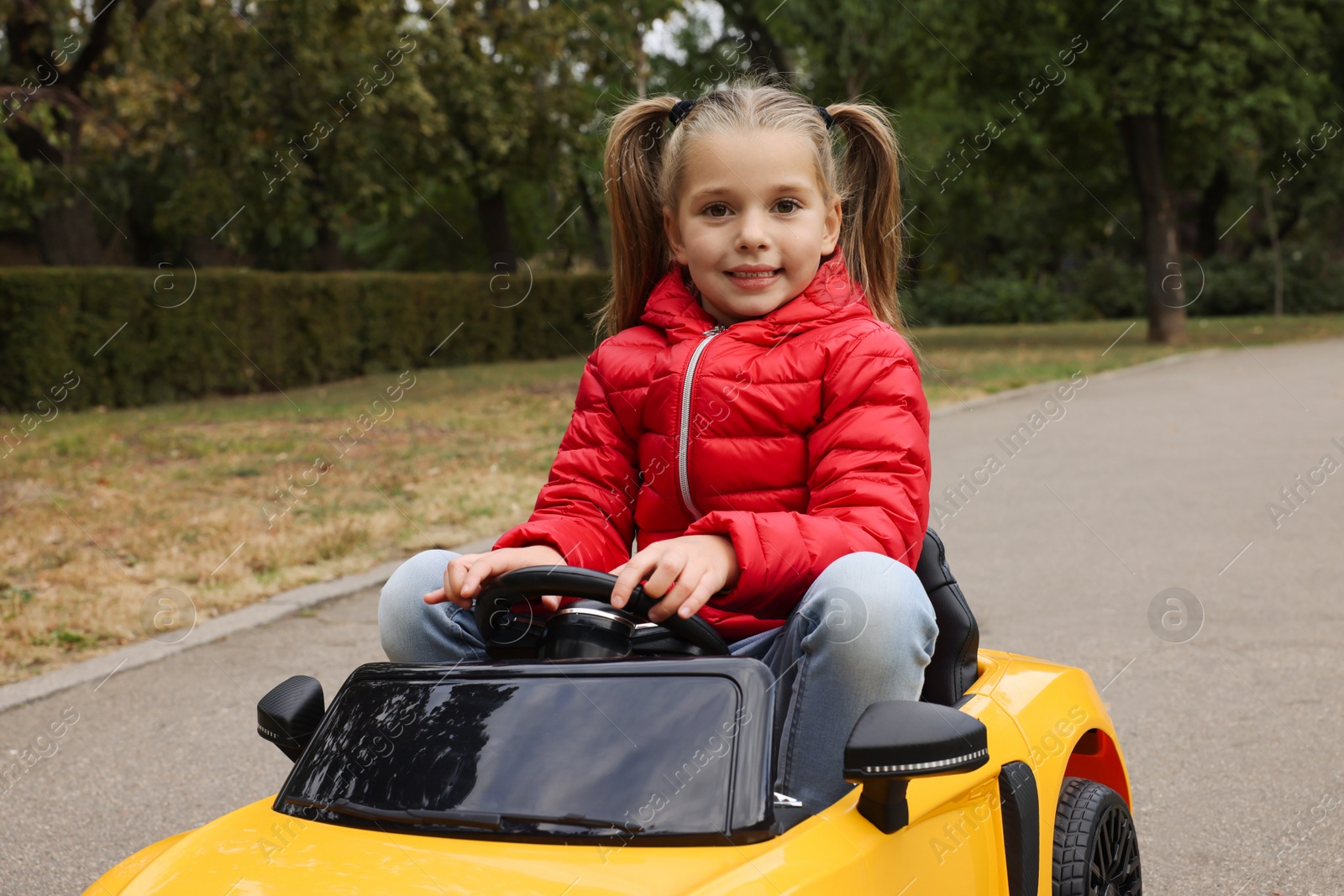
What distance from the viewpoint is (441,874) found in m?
1.73

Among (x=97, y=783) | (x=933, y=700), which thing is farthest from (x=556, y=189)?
(x=933, y=700)

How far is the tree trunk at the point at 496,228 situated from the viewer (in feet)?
93.8

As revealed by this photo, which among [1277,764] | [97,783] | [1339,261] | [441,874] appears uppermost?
[441,874]

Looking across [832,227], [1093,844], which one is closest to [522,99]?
[832,227]

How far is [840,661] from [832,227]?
117cm

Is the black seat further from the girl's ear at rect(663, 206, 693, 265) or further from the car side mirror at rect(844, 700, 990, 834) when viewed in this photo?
the girl's ear at rect(663, 206, 693, 265)

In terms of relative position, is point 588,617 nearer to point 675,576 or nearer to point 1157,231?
point 675,576

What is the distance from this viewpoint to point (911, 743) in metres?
1.79

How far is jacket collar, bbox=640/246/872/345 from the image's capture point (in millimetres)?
2709

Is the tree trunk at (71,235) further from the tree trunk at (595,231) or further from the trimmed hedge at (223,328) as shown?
the tree trunk at (595,231)

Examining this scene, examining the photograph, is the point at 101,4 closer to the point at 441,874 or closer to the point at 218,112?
the point at 218,112

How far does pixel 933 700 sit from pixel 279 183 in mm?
17084

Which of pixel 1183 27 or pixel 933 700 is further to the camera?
pixel 1183 27

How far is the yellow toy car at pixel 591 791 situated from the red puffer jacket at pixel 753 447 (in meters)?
0.24
